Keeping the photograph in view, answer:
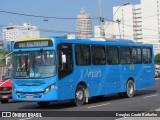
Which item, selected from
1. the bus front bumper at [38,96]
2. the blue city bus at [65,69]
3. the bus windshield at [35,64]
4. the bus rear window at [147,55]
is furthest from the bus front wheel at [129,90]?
the bus windshield at [35,64]

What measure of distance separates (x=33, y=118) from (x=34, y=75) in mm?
3511

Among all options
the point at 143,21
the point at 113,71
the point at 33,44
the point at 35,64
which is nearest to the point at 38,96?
the point at 35,64

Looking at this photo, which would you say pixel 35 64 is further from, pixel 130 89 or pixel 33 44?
pixel 130 89

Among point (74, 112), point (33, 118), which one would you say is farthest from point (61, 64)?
point (33, 118)

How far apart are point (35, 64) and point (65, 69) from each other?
4.17 ft

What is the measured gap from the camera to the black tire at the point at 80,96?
18.1 meters

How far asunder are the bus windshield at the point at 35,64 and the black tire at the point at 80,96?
6.28 feet

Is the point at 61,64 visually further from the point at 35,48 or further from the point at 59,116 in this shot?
the point at 59,116

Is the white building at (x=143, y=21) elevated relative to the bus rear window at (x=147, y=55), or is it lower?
elevated

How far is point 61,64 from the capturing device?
17.0 metres

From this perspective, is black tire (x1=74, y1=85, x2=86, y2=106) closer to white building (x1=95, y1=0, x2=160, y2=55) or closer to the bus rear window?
the bus rear window

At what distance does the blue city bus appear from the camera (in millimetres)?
16828

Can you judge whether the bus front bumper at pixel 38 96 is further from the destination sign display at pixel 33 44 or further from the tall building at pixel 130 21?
the tall building at pixel 130 21

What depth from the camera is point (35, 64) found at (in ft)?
56.0
